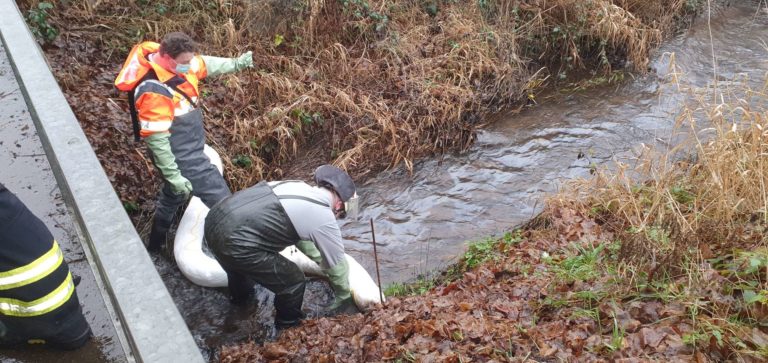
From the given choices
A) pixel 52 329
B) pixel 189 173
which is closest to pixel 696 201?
pixel 189 173

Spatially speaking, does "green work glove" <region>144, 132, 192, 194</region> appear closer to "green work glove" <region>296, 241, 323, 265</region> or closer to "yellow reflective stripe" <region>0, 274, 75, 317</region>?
"green work glove" <region>296, 241, 323, 265</region>

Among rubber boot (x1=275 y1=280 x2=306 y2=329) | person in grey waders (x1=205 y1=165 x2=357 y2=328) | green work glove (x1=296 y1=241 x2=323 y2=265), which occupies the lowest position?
rubber boot (x1=275 y1=280 x2=306 y2=329)

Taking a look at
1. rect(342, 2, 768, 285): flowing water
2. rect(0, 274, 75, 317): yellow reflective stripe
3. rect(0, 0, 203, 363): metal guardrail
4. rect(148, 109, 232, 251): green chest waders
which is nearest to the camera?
rect(0, 0, 203, 363): metal guardrail

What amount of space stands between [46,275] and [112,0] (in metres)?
5.88

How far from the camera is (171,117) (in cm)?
498

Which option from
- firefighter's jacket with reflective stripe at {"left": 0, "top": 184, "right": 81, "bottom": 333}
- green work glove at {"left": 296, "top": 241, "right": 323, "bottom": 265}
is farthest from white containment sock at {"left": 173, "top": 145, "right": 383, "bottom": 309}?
firefighter's jacket with reflective stripe at {"left": 0, "top": 184, "right": 81, "bottom": 333}

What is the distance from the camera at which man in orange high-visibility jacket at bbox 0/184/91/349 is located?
9.69 ft

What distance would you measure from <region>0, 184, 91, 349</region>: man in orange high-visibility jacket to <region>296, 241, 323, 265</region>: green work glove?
1.80 metres

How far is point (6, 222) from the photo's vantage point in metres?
2.90

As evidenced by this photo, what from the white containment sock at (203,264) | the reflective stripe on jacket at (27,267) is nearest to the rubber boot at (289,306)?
the white containment sock at (203,264)

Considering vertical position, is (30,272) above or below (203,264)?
above

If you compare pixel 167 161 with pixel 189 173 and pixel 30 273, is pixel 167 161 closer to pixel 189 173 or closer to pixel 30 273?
pixel 189 173

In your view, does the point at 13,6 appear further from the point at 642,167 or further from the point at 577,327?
the point at 642,167

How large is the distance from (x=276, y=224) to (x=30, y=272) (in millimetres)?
1709
